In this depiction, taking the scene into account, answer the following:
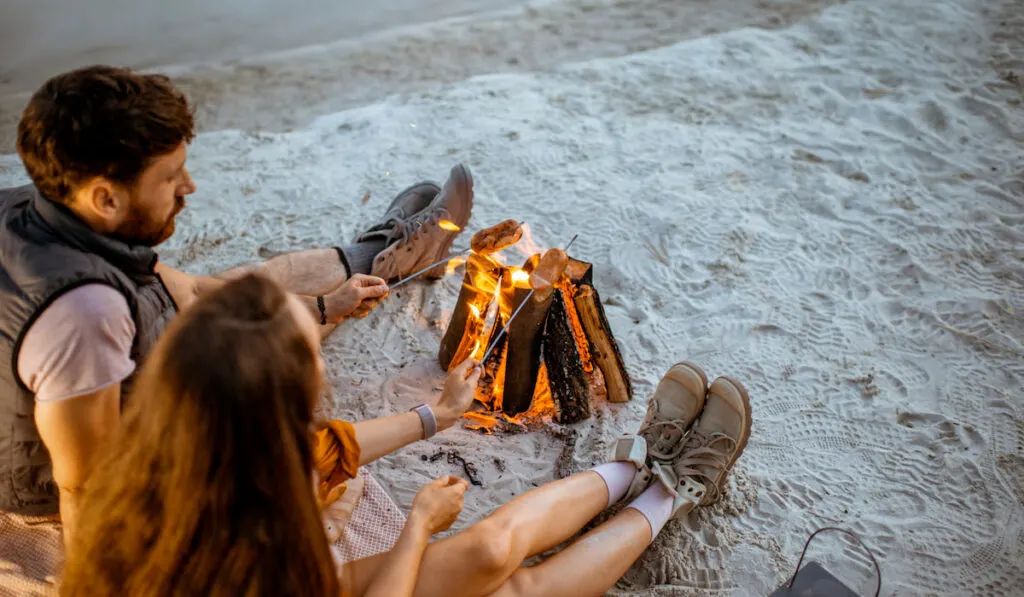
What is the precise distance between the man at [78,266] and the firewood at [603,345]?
1508 millimetres

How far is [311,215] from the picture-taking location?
Answer: 14.5 feet

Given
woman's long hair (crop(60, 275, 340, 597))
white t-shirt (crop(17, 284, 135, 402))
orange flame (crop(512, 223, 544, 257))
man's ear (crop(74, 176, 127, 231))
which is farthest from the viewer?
orange flame (crop(512, 223, 544, 257))

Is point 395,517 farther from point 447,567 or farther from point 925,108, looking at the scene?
point 925,108

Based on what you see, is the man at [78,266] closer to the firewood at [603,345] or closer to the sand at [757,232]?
the sand at [757,232]

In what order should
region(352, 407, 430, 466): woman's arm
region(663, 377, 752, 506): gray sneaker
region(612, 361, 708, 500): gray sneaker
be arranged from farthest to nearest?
region(612, 361, 708, 500): gray sneaker, region(663, 377, 752, 506): gray sneaker, region(352, 407, 430, 466): woman's arm

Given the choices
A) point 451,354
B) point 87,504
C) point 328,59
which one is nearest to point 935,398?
point 451,354

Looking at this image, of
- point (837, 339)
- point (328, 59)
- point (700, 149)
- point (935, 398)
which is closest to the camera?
point (935, 398)

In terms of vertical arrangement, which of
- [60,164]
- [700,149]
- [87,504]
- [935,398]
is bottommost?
[935,398]

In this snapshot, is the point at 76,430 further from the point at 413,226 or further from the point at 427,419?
the point at 413,226

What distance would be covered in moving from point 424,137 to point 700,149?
6.08 ft

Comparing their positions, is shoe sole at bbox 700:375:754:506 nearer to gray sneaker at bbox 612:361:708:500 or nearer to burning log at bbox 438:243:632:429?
gray sneaker at bbox 612:361:708:500

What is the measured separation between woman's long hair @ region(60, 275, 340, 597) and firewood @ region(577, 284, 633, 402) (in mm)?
1689

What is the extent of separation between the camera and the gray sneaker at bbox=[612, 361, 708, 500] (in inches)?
114

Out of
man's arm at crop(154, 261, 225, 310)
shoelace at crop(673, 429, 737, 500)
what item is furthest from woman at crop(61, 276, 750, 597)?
shoelace at crop(673, 429, 737, 500)
